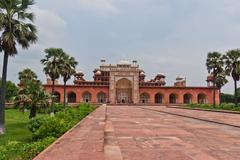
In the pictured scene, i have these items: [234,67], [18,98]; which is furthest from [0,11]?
[234,67]

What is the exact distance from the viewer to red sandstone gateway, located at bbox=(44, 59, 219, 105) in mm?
68750

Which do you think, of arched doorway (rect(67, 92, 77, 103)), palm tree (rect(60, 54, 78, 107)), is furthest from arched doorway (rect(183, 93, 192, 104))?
palm tree (rect(60, 54, 78, 107))

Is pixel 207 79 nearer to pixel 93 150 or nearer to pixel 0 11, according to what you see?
pixel 0 11

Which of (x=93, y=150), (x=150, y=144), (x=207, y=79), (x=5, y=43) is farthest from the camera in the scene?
(x=207, y=79)

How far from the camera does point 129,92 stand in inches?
2832

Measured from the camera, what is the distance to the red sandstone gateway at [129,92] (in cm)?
6875

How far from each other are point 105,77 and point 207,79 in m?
23.7

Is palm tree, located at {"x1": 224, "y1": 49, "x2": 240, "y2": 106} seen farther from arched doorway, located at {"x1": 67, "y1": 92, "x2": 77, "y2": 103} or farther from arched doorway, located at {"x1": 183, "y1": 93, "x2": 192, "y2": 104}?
arched doorway, located at {"x1": 67, "y1": 92, "x2": 77, "y2": 103}

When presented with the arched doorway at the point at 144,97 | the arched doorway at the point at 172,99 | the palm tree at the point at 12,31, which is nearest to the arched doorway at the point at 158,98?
the arched doorway at the point at 172,99

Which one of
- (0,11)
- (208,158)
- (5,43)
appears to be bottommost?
(208,158)

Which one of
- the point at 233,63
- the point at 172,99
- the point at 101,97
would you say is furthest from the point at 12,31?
the point at 172,99

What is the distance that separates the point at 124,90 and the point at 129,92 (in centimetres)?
120

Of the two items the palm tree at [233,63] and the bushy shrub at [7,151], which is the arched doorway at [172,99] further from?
the bushy shrub at [7,151]

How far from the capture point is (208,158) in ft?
19.9
